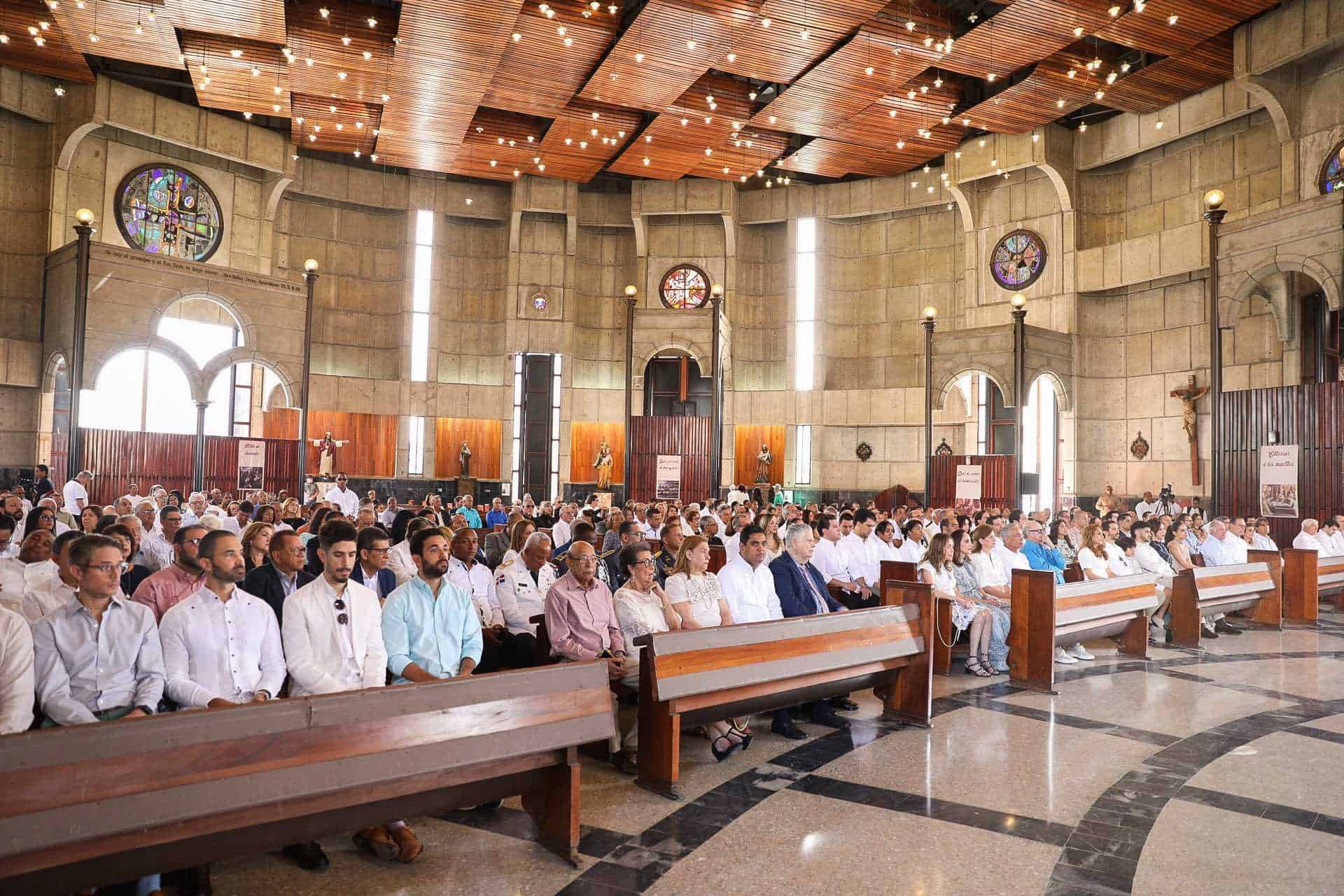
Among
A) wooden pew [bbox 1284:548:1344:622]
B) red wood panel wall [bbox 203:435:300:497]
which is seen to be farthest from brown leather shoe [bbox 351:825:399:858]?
red wood panel wall [bbox 203:435:300:497]

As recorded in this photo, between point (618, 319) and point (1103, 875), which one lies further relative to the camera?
point (618, 319)

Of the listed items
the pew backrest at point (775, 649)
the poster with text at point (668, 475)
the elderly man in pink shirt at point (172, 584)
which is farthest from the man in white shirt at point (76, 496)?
the pew backrest at point (775, 649)

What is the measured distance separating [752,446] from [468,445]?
6898 millimetres

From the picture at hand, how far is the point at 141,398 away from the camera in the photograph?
18.3m

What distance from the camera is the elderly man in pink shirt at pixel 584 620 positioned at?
478 cm

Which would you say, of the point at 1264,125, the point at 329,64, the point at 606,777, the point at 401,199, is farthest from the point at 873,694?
the point at 401,199

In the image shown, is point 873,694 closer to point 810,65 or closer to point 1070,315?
point 810,65

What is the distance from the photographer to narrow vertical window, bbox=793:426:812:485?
70.1 ft

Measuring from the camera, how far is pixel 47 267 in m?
16.1

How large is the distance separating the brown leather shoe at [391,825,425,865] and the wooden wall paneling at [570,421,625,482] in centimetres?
1813

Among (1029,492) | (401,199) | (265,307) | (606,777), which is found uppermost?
(401,199)

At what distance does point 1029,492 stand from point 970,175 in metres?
6.94

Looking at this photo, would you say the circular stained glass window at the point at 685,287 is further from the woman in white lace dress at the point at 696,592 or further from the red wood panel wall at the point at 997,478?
the woman in white lace dress at the point at 696,592

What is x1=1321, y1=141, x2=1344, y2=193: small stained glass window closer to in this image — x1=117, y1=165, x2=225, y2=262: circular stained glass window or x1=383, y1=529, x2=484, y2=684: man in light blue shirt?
x1=383, y1=529, x2=484, y2=684: man in light blue shirt
